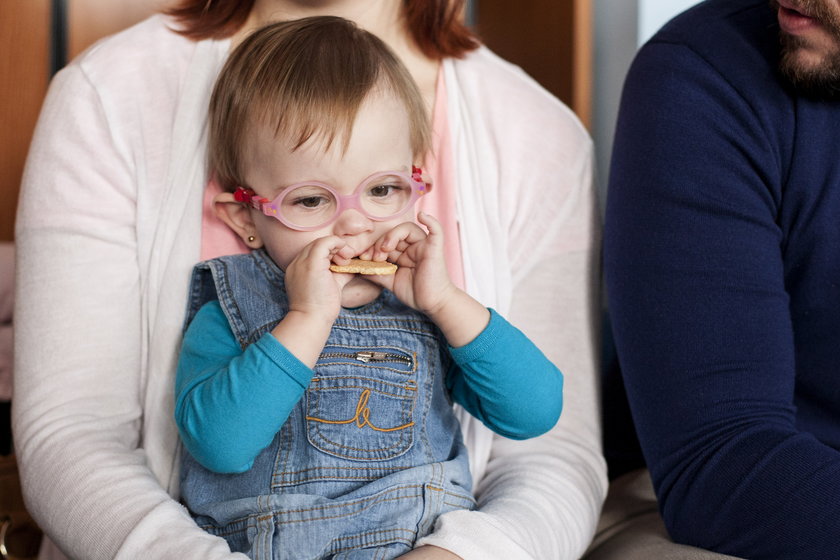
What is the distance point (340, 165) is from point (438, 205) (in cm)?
27

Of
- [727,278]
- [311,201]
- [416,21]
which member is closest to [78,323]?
[311,201]

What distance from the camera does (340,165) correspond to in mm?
1206

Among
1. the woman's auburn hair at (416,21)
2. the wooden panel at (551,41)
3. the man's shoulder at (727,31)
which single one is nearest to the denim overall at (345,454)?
the woman's auburn hair at (416,21)

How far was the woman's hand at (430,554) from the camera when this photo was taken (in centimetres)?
113

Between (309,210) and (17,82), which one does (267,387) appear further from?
(17,82)

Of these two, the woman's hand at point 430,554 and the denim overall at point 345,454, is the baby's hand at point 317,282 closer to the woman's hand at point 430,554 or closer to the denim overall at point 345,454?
the denim overall at point 345,454

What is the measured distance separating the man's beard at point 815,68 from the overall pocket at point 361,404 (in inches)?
26.2

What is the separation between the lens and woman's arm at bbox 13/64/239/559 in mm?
1228

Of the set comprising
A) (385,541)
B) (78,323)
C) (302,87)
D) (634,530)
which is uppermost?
(302,87)

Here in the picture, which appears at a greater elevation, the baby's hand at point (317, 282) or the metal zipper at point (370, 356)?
the baby's hand at point (317, 282)

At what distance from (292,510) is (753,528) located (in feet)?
1.89

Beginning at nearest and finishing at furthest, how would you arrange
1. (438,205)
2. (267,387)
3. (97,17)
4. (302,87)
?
(267,387) < (302,87) < (438,205) < (97,17)

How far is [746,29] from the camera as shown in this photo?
1.40 metres

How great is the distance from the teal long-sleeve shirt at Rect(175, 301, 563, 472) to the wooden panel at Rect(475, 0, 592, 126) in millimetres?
904
